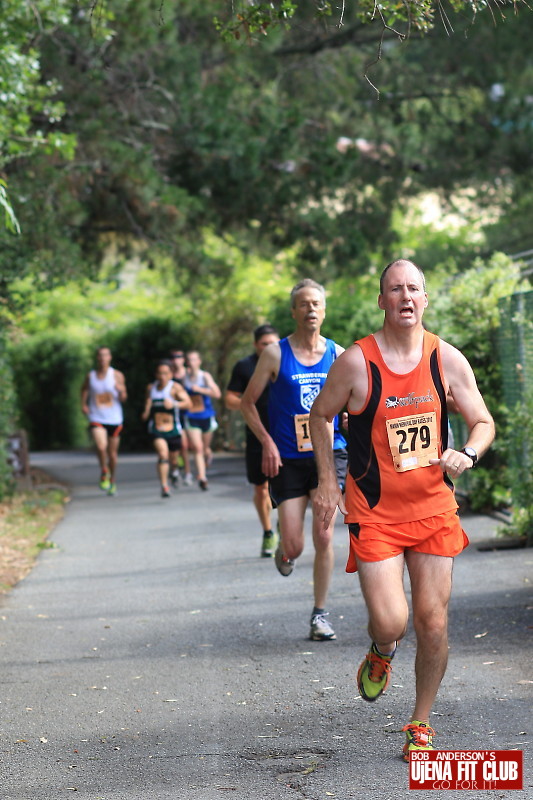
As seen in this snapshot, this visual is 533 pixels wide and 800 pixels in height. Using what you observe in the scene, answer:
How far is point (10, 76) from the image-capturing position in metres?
13.3

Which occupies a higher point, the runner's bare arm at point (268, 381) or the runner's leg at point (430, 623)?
the runner's bare arm at point (268, 381)

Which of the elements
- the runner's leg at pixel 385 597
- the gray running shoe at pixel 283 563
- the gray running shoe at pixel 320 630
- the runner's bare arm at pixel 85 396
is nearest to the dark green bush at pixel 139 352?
the runner's bare arm at pixel 85 396

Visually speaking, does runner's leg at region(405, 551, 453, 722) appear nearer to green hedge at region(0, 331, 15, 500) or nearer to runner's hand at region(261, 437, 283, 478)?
runner's hand at region(261, 437, 283, 478)

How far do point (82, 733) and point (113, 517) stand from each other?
410 inches

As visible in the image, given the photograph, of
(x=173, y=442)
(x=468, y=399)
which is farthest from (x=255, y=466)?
(x=173, y=442)

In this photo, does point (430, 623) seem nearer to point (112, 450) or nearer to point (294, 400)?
point (294, 400)

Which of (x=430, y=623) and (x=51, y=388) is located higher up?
(x=51, y=388)

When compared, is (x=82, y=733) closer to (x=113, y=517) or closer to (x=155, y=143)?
(x=113, y=517)

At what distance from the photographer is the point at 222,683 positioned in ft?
21.6

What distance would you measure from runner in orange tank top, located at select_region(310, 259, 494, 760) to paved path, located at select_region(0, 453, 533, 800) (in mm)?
527

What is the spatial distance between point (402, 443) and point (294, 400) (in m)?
2.82

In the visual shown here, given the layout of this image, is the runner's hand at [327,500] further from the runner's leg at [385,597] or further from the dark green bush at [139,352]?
the dark green bush at [139,352]

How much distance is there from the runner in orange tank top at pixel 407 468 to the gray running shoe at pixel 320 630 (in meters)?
2.34

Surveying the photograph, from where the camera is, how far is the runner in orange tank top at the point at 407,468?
197 inches
